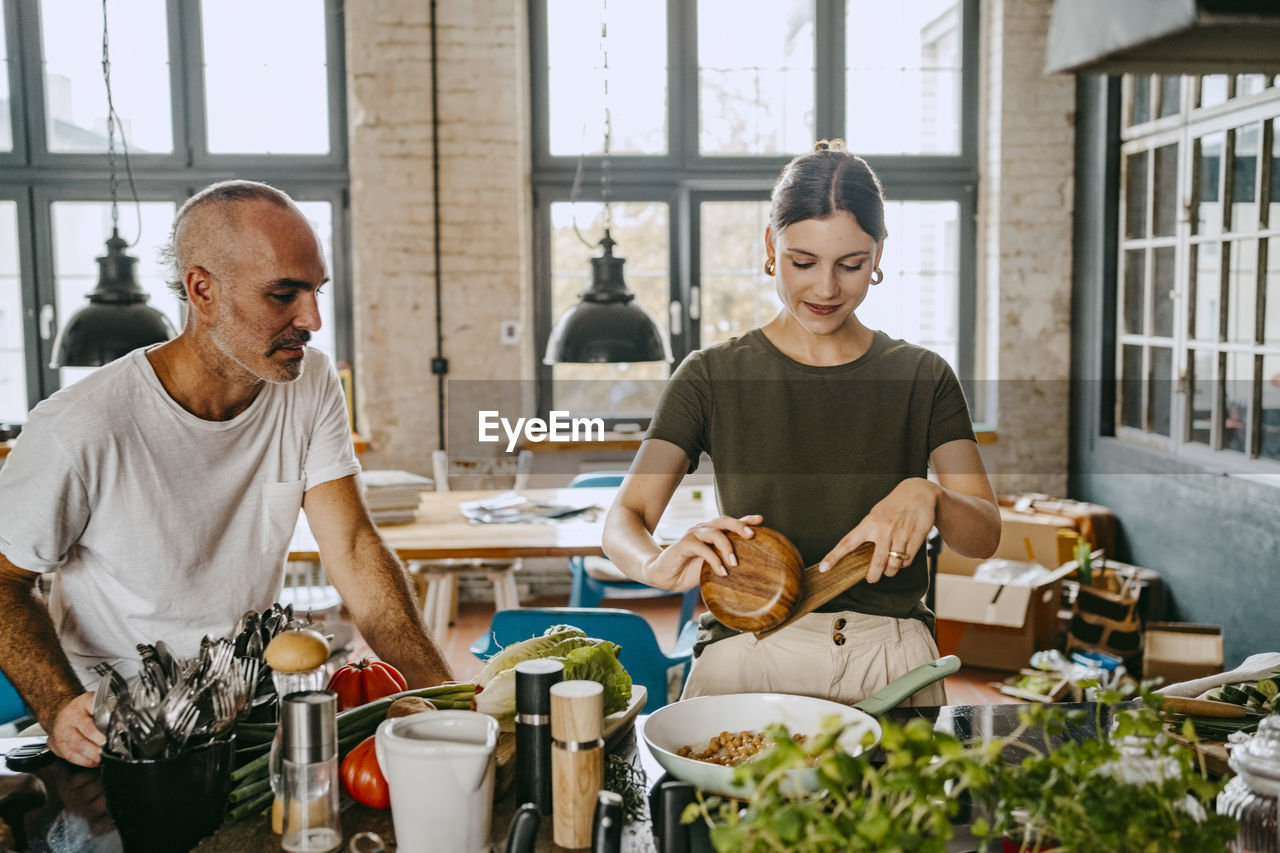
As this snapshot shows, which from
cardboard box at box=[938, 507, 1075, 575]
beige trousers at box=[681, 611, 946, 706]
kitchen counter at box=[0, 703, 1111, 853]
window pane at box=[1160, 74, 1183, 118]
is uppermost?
window pane at box=[1160, 74, 1183, 118]

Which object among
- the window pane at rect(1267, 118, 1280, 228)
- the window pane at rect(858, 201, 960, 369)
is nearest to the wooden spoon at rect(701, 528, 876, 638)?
the window pane at rect(1267, 118, 1280, 228)

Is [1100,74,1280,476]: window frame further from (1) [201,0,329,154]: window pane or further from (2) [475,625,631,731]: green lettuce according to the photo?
(1) [201,0,329,154]: window pane

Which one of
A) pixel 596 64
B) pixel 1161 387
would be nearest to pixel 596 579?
pixel 1161 387

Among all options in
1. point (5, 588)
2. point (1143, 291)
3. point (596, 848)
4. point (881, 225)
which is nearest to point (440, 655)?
point (5, 588)

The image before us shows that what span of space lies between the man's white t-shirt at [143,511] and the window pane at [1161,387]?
4184 millimetres

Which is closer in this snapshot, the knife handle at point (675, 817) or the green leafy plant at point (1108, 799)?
the green leafy plant at point (1108, 799)

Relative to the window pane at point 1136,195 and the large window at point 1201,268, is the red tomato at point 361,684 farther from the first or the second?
the window pane at point 1136,195

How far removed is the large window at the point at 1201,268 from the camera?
420cm

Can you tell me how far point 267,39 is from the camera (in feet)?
19.5

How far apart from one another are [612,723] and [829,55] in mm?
5202

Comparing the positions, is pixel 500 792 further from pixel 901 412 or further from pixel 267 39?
pixel 267 39

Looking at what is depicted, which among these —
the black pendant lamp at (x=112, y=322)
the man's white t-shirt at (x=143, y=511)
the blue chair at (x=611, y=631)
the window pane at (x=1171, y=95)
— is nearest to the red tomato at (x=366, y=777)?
the man's white t-shirt at (x=143, y=511)

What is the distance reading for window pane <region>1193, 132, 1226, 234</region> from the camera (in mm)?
4512

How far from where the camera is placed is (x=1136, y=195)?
5348mm
